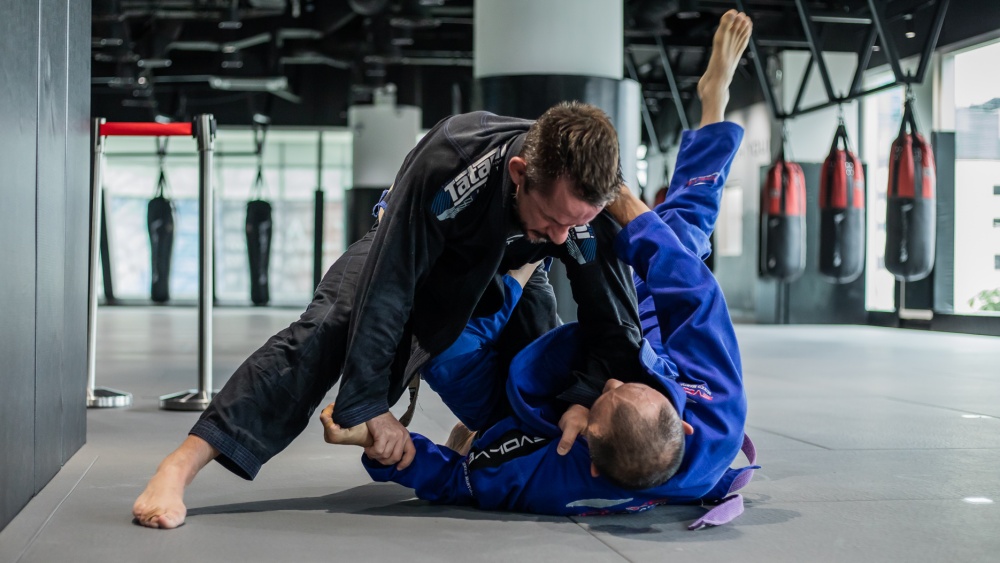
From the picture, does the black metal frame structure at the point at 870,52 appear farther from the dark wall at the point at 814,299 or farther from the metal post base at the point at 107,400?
the metal post base at the point at 107,400

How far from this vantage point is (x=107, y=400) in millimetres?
4164

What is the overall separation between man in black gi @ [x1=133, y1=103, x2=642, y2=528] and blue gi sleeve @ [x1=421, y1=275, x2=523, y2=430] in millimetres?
132

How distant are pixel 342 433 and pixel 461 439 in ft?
2.37

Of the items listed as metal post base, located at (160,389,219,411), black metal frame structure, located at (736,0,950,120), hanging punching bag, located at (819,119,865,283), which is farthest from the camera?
hanging punching bag, located at (819,119,865,283)

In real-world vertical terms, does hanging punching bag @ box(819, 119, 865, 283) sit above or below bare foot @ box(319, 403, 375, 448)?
above

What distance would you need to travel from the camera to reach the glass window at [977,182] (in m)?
10.0

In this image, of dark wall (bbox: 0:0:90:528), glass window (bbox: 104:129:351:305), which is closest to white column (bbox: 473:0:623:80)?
dark wall (bbox: 0:0:90:528)

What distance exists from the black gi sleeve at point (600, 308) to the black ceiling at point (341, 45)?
692cm

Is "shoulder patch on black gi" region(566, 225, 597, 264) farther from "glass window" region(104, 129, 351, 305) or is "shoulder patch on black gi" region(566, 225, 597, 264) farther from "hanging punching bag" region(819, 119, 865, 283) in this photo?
"glass window" region(104, 129, 351, 305)

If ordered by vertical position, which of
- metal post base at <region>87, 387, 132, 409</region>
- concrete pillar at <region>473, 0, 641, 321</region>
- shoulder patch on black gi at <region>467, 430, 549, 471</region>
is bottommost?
metal post base at <region>87, 387, 132, 409</region>

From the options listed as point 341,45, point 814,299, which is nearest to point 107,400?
point 341,45

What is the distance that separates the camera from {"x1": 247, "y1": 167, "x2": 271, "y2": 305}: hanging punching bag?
49.6 feet

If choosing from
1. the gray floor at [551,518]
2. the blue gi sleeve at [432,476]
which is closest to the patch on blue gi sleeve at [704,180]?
the gray floor at [551,518]

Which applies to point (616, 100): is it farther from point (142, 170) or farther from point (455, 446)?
point (142, 170)
